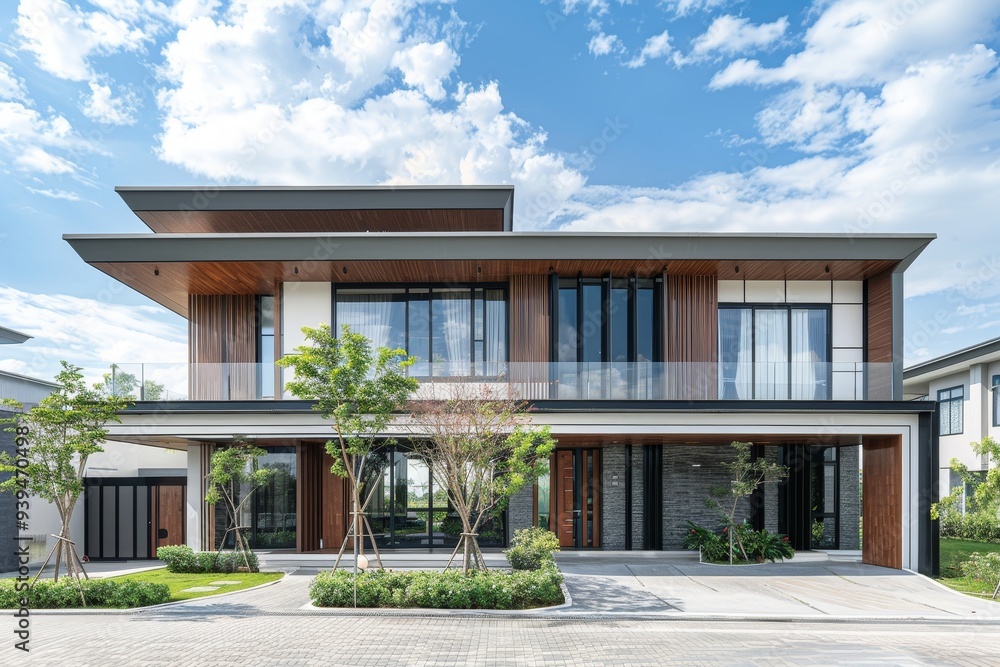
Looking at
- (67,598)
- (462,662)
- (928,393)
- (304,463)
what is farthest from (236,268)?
(928,393)

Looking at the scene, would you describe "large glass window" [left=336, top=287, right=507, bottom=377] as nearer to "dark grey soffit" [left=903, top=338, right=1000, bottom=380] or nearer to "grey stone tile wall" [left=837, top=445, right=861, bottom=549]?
"grey stone tile wall" [left=837, top=445, right=861, bottom=549]

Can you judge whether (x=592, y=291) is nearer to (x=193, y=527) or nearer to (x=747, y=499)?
(x=747, y=499)

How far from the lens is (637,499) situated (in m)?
19.6

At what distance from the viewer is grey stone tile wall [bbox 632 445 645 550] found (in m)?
19.5

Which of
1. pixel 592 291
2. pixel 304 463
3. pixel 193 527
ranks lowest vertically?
pixel 193 527

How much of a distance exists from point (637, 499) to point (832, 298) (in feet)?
26.6

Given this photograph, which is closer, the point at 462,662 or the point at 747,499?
the point at 462,662

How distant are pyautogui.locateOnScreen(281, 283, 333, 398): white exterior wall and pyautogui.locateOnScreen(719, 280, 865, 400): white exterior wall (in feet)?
37.3

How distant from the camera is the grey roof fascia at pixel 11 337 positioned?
26.7m

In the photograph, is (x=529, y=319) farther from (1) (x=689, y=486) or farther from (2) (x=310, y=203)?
(2) (x=310, y=203)

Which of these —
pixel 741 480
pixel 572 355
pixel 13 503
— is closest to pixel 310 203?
pixel 572 355

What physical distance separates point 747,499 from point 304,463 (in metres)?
12.6

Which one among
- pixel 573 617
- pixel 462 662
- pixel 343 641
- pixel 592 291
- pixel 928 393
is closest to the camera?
pixel 462 662

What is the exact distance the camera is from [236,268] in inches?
722
